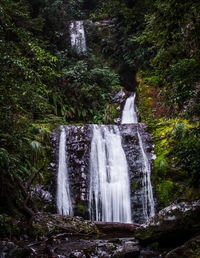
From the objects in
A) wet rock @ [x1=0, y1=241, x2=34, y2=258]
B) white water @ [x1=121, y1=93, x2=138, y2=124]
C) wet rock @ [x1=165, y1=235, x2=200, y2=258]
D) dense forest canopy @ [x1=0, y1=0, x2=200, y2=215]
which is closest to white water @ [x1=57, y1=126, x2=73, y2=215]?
dense forest canopy @ [x1=0, y1=0, x2=200, y2=215]

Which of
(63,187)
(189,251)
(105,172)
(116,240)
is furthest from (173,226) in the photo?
(63,187)

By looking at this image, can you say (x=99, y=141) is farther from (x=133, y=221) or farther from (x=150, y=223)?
(x=150, y=223)

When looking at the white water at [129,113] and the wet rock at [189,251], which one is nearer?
the wet rock at [189,251]

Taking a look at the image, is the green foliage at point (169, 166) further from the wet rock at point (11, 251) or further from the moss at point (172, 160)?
the wet rock at point (11, 251)

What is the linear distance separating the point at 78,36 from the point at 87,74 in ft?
23.1

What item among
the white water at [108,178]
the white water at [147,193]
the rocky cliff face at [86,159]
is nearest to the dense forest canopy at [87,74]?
the white water at [147,193]

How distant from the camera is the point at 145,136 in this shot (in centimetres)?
955

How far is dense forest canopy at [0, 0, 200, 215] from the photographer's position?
14.9 feet

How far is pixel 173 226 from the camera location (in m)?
4.20

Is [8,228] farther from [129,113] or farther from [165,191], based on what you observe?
[129,113]

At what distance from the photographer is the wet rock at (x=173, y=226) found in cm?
413

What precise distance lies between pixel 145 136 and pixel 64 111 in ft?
19.2

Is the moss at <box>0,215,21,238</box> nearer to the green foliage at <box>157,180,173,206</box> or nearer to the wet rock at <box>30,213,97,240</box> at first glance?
the wet rock at <box>30,213,97,240</box>

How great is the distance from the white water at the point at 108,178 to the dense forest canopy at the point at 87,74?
151 centimetres
